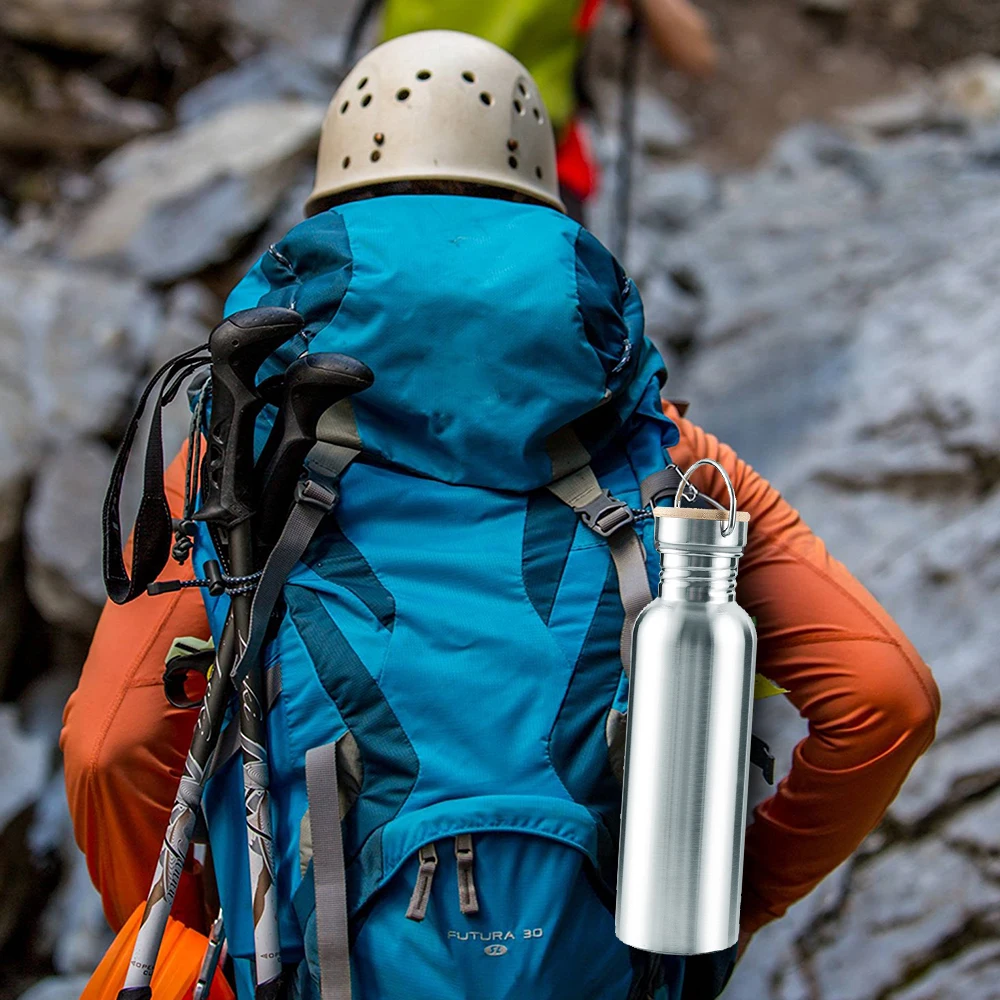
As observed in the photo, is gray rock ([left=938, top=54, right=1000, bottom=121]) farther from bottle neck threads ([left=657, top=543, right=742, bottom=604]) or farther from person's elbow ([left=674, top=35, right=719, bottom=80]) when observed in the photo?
bottle neck threads ([left=657, top=543, right=742, bottom=604])

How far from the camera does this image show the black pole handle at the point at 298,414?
119 cm

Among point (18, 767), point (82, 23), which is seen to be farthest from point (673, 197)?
point (18, 767)

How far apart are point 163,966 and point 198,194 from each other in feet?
15.3

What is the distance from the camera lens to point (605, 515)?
130cm

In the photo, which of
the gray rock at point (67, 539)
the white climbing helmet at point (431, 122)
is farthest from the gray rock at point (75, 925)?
the white climbing helmet at point (431, 122)

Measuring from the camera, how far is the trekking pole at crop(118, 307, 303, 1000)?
1.24 meters

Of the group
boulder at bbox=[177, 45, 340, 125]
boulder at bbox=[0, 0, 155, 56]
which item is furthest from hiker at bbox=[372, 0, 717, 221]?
boulder at bbox=[0, 0, 155, 56]

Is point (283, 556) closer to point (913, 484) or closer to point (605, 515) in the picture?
point (605, 515)

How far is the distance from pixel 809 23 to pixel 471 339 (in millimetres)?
10959

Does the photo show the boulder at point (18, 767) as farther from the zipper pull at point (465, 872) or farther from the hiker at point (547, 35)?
the zipper pull at point (465, 872)

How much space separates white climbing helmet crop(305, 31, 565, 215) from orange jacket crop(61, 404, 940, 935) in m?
0.52

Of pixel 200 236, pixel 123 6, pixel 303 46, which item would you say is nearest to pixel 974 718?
pixel 200 236

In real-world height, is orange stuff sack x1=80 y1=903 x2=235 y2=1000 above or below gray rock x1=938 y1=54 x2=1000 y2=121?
below

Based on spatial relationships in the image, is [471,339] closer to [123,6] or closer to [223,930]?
[223,930]
